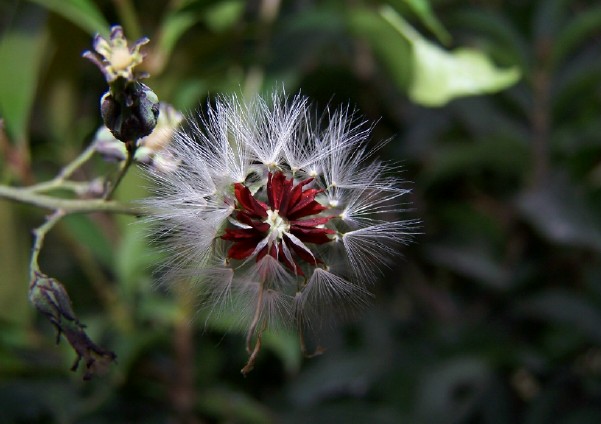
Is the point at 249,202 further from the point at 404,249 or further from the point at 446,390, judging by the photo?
the point at 404,249

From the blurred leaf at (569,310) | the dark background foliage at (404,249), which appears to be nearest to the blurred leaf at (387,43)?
the dark background foliage at (404,249)

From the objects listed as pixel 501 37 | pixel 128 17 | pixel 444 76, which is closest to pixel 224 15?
pixel 128 17

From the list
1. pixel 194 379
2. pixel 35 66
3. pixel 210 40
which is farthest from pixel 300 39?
pixel 194 379

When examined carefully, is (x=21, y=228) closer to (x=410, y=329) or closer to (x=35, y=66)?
(x=35, y=66)

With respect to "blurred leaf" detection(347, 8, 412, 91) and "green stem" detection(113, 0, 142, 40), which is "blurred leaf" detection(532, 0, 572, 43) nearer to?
"blurred leaf" detection(347, 8, 412, 91)

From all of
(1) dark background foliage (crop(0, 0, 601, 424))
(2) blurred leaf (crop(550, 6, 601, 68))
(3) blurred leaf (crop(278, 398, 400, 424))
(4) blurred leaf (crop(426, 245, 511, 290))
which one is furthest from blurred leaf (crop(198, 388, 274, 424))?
(2) blurred leaf (crop(550, 6, 601, 68))
